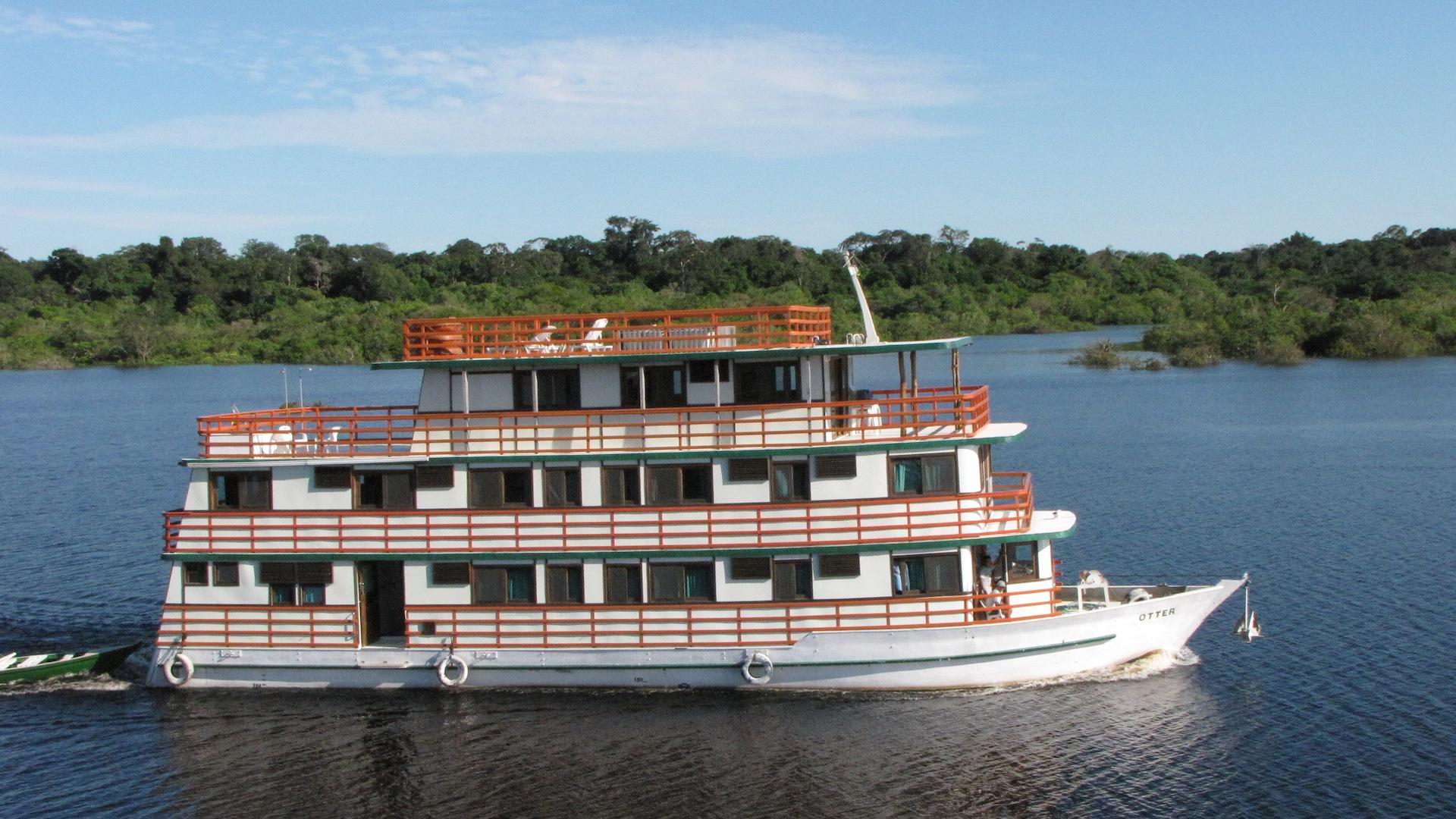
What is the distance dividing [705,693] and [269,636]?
8206 millimetres

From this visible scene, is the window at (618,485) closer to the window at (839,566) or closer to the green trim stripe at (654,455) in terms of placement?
the green trim stripe at (654,455)

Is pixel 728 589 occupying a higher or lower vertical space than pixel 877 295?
lower

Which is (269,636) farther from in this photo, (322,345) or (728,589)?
(322,345)

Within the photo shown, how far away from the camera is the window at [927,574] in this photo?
81.8 feet

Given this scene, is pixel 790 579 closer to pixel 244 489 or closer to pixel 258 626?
pixel 258 626

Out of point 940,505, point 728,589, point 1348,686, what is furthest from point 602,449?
point 1348,686

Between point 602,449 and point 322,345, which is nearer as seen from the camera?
point 602,449

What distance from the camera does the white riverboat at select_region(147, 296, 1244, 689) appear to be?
25.0 meters

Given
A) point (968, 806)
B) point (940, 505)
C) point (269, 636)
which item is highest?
point (940, 505)

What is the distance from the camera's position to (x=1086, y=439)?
Answer: 6112cm

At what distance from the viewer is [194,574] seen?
1041 inches

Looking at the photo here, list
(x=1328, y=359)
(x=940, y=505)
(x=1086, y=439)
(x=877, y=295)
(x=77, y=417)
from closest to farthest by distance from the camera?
(x=940, y=505) → (x=1086, y=439) → (x=77, y=417) → (x=1328, y=359) → (x=877, y=295)

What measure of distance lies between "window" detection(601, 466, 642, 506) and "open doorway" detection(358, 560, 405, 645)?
405 centimetres

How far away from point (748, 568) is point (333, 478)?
7.96 meters
